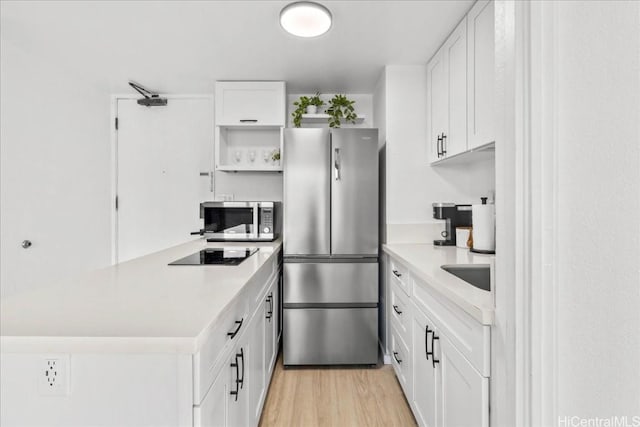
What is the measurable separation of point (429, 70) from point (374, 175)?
888 millimetres

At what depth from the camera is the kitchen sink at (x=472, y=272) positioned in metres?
1.68

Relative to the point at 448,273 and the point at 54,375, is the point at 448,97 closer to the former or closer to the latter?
the point at 448,273

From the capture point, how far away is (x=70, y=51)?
2.38 metres

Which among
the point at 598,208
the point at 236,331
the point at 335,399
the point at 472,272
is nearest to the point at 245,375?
the point at 236,331

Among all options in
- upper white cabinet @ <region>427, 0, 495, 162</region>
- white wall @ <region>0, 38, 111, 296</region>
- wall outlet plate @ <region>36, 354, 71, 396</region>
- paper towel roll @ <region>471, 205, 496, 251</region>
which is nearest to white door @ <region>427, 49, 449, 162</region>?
upper white cabinet @ <region>427, 0, 495, 162</region>

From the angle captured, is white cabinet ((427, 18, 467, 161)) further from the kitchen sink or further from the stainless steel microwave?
the stainless steel microwave

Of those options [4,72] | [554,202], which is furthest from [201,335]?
[4,72]

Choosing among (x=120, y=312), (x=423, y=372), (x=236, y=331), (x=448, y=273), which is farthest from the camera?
(x=423, y=372)

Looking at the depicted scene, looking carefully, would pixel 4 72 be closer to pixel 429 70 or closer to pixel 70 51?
pixel 70 51

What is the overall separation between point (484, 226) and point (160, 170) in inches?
112

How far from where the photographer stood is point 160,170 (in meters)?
3.25

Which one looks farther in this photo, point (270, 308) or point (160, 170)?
point (160, 170)

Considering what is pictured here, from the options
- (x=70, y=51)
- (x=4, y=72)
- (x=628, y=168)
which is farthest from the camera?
A: (x=70, y=51)

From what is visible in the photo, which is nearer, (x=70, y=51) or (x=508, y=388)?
(x=508, y=388)
